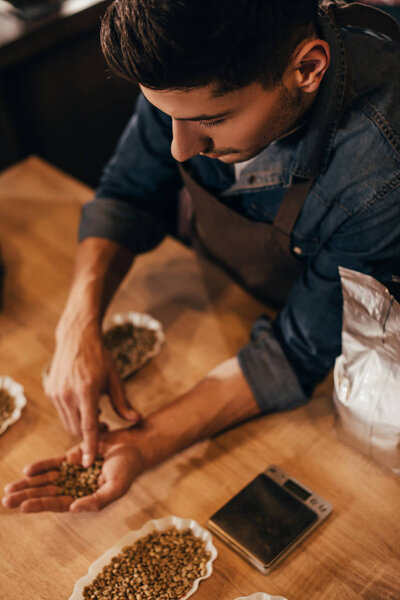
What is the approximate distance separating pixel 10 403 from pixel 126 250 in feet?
1.58

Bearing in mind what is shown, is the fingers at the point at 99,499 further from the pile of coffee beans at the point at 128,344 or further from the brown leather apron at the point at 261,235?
the brown leather apron at the point at 261,235

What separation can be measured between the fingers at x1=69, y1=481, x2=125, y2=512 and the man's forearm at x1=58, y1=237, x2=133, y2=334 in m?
0.40

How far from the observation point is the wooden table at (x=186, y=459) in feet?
3.53

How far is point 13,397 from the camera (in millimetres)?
1382

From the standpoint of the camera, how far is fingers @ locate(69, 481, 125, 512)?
114 cm

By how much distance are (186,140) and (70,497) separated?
717 mm

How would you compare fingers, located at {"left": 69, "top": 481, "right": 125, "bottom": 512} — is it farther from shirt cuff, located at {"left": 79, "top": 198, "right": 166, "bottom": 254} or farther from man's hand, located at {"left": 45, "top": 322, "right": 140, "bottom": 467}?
shirt cuff, located at {"left": 79, "top": 198, "right": 166, "bottom": 254}

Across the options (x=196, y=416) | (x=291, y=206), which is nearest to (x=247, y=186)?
(x=291, y=206)

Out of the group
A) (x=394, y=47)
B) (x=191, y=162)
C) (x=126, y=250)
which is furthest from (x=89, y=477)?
(x=394, y=47)

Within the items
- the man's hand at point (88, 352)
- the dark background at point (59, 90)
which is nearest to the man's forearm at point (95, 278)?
the man's hand at point (88, 352)

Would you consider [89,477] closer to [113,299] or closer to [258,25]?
[113,299]

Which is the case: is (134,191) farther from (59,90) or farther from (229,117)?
(59,90)

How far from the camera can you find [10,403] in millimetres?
1367

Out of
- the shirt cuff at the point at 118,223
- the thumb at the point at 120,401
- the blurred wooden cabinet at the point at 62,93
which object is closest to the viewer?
the thumb at the point at 120,401
